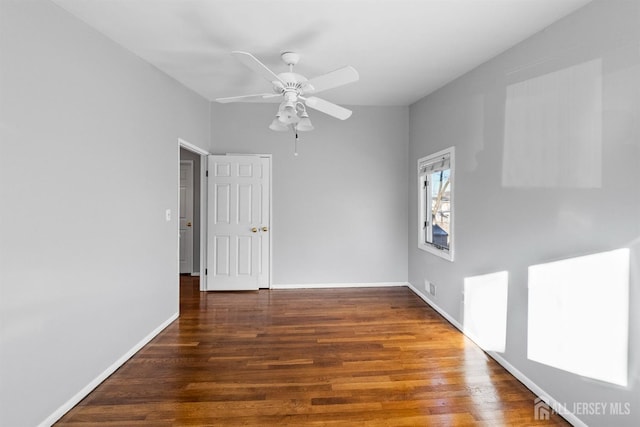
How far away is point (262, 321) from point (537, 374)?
250 centimetres

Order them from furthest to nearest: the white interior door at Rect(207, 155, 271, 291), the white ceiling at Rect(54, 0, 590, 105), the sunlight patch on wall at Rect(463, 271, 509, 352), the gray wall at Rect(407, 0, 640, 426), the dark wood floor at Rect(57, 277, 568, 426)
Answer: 1. the white interior door at Rect(207, 155, 271, 291)
2. the sunlight patch on wall at Rect(463, 271, 509, 352)
3. the white ceiling at Rect(54, 0, 590, 105)
4. the dark wood floor at Rect(57, 277, 568, 426)
5. the gray wall at Rect(407, 0, 640, 426)

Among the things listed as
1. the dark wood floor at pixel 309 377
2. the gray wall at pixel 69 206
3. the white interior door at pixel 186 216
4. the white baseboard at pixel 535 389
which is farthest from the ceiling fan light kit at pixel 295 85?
the white interior door at pixel 186 216

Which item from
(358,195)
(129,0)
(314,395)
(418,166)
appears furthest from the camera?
(358,195)

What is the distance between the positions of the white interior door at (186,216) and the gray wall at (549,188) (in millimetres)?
4249

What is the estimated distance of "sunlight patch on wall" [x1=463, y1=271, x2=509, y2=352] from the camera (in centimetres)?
267

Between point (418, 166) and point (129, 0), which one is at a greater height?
point (129, 0)

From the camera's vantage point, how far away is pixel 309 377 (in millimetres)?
2436

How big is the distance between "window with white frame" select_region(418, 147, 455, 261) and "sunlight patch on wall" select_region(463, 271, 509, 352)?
51 centimetres

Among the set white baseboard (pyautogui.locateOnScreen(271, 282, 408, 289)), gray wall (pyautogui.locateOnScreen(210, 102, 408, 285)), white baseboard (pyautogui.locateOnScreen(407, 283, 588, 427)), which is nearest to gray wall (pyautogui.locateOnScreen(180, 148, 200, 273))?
gray wall (pyautogui.locateOnScreen(210, 102, 408, 285))

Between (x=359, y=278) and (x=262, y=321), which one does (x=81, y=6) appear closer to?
(x=262, y=321)

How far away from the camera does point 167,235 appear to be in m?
3.41

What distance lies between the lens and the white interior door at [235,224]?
4566 millimetres

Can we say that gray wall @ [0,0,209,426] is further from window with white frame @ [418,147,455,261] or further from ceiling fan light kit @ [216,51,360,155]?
window with white frame @ [418,147,455,261]

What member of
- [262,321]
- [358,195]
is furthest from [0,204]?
[358,195]
